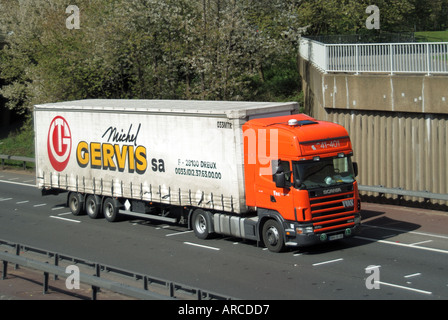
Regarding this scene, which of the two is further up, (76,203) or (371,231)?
(76,203)

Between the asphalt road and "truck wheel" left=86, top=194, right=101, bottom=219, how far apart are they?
0.30 m

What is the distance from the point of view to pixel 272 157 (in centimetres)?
1722

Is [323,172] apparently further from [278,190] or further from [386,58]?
[386,58]

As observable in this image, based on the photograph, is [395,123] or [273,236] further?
[395,123]

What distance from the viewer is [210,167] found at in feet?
61.8

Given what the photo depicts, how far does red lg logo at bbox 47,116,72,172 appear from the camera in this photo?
23703 millimetres

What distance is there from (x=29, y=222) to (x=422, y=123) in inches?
528

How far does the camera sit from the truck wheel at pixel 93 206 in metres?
23.0

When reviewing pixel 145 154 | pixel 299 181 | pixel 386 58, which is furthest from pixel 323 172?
pixel 386 58

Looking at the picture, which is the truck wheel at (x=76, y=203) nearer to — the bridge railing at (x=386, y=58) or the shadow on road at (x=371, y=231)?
the shadow on road at (x=371, y=231)

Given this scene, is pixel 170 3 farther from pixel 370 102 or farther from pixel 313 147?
pixel 313 147

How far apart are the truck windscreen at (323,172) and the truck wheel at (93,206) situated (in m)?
8.78

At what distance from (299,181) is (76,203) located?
10.2 m

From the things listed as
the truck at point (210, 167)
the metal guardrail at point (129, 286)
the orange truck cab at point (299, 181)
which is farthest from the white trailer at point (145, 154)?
the metal guardrail at point (129, 286)
